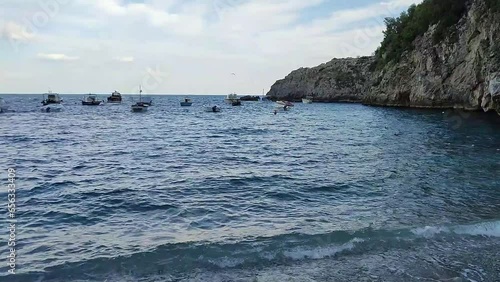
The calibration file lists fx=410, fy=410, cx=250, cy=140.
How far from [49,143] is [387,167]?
1017 inches

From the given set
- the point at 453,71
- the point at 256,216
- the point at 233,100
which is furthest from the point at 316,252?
the point at 233,100

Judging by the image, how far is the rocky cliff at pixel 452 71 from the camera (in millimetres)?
50931

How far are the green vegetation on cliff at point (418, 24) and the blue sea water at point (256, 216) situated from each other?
47.7 meters

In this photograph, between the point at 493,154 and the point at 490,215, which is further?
the point at 493,154

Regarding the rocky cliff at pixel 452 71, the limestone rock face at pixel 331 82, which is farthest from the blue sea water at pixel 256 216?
the limestone rock face at pixel 331 82

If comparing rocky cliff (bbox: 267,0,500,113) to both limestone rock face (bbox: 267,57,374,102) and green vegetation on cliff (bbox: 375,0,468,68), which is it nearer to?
green vegetation on cliff (bbox: 375,0,468,68)

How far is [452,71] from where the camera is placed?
6938cm

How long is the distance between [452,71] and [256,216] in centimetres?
6728

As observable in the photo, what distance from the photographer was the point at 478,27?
5884 centimetres

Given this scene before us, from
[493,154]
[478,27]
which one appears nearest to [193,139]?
[493,154]

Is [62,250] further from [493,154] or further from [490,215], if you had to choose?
[493,154]

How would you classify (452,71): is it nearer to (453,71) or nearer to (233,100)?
(453,71)

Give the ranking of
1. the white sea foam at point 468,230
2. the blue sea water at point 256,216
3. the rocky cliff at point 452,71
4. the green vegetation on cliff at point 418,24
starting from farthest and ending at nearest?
the green vegetation on cliff at point 418,24, the rocky cliff at point 452,71, the white sea foam at point 468,230, the blue sea water at point 256,216

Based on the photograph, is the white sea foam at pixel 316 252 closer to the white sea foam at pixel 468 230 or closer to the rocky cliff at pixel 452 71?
the white sea foam at pixel 468 230
